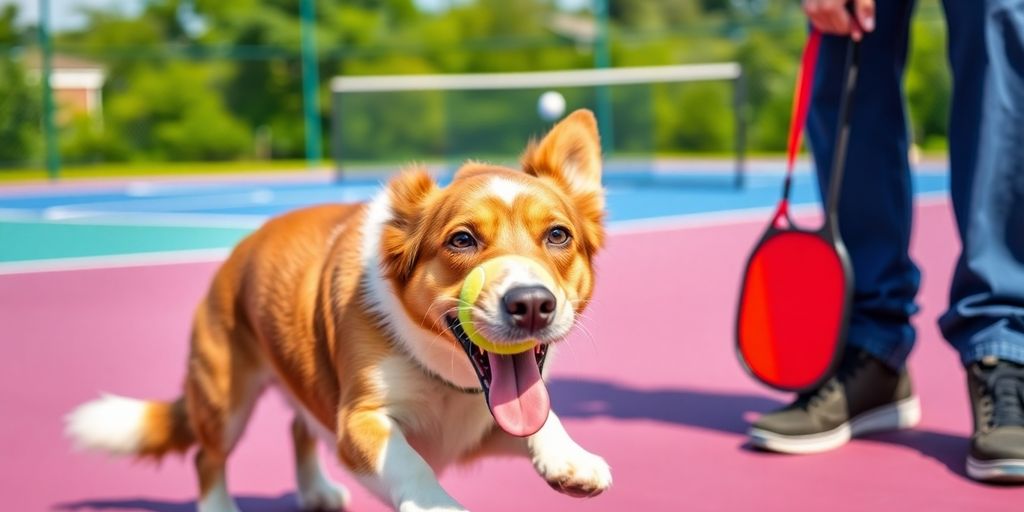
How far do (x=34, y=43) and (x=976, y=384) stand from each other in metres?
18.8

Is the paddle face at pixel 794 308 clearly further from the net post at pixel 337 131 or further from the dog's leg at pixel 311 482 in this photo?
the net post at pixel 337 131

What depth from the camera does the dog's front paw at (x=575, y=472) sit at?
2.56 metres

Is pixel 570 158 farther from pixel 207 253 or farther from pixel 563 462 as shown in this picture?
pixel 207 253

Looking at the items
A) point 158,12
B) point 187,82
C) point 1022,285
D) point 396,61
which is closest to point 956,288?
point 1022,285

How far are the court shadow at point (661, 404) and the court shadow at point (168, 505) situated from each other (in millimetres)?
1157

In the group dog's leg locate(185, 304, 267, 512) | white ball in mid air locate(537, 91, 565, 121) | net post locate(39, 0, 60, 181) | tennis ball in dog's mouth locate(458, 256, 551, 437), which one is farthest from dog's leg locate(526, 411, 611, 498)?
net post locate(39, 0, 60, 181)

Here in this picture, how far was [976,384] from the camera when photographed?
141 inches

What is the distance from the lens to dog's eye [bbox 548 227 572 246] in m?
2.67

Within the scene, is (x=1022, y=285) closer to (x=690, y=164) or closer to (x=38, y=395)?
(x=38, y=395)

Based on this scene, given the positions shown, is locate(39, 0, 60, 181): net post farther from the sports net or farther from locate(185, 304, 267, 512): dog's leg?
locate(185, 304, 267, 512): dog's leg

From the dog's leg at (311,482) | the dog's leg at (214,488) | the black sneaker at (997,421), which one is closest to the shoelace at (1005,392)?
the black sneaker at (997,421)

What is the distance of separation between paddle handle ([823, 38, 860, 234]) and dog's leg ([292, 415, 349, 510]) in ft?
5.47

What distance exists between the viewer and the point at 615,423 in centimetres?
423

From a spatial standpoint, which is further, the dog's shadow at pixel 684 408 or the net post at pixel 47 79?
the net post at pixel 47 79
